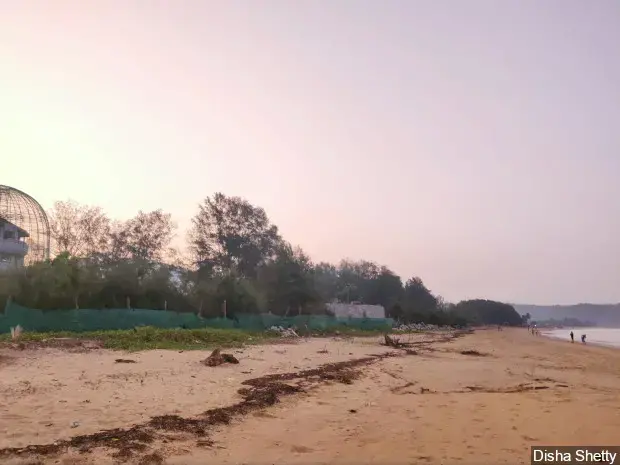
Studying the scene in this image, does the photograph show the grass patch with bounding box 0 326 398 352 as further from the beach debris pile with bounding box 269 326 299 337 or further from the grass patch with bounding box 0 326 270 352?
the beach debris pile with bounding box 269 326 299 337

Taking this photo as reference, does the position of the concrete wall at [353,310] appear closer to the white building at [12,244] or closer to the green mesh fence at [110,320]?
the green mesh fence at [110,320]

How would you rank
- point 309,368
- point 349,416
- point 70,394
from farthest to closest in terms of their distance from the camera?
point 309,368 → point 70,394 → point 349,416

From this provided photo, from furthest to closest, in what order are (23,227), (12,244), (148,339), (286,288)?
1. (286,288)
2. (12,244)
3. (23,227)
4. (148,339)

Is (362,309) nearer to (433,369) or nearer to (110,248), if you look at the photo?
(110,248)

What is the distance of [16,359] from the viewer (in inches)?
572

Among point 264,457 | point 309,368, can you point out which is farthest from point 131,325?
point 264,457

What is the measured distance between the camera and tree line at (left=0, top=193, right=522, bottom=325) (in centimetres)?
2911

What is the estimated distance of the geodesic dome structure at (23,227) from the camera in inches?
1378

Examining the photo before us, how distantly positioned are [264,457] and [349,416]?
118 inches

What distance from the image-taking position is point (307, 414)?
29.4 ft

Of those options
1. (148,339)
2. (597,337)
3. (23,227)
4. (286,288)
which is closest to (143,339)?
(148,339)

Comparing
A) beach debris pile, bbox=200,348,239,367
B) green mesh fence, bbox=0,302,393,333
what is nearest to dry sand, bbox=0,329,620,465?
beach debris pile, bbox=200,348,239,367

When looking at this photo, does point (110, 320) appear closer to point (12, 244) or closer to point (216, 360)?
point (216, 360)

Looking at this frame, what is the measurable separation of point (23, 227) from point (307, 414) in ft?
115
